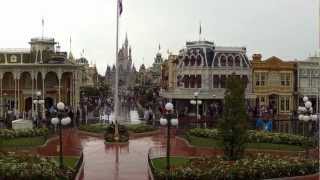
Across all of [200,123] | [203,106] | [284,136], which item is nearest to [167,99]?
[203,106]

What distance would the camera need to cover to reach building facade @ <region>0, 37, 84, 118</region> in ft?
194

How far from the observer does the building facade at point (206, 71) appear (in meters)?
60.8

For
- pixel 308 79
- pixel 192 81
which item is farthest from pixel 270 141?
pixel 308 79

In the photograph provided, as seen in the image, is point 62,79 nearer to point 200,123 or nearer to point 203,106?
point 203,106

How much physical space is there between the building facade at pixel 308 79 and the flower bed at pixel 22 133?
38.9m

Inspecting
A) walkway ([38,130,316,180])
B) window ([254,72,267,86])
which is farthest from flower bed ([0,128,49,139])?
window ([254,72,267,86])

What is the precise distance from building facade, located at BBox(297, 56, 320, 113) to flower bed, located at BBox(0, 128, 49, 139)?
1532 inches

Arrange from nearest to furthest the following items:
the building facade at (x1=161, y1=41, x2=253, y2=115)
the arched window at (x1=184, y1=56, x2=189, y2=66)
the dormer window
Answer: the dormer window → the building facade at (x1=161, y1=41, x2=253, y2=115) → the arched window at (x1=184, y1=56, x2=189, y2=66)

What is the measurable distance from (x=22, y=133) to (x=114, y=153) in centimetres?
732

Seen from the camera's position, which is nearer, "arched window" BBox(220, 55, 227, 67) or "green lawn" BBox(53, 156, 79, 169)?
"green lawn" BBox(53, 156, 79, 169)

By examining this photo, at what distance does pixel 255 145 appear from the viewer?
3138 cm

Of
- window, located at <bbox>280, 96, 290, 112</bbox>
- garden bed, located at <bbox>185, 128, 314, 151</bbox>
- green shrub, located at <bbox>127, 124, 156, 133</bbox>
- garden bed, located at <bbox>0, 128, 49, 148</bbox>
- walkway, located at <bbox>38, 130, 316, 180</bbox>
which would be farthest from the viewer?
window, located at <bbox>280, 96, 290, 112</bbox>

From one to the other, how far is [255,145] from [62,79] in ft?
113

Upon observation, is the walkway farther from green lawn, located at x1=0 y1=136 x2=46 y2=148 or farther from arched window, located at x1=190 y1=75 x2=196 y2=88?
arched window, located at x1=190 y1=75 x2=196 y2=88
